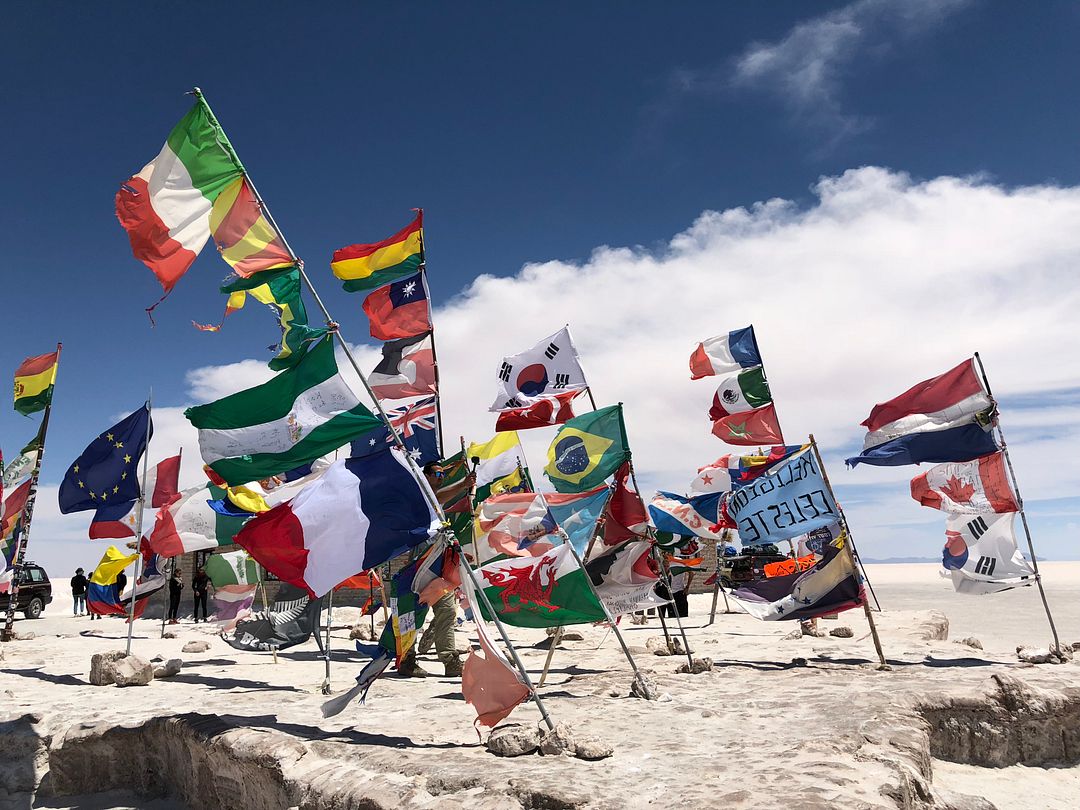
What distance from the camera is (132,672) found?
10.0 m

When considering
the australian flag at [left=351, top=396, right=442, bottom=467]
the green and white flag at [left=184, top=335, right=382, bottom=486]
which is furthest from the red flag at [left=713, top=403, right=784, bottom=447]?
the green and white flag at [left=184, top=335, right=382, bottom=486]

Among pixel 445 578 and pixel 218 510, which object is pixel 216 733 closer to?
pixel 445 578

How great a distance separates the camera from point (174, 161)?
20.4 ft

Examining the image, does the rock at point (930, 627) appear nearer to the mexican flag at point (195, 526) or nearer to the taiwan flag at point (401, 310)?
the taiwan flag at point (401, 310)

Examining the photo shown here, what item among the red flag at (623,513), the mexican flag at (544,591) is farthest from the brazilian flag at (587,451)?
the mexican flag at (544,591)

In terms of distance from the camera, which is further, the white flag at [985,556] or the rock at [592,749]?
the white flag at [985,556]

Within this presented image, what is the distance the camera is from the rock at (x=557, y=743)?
528cm

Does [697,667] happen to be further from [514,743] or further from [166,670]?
[166,670]

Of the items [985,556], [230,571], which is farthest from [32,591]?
[985,556]

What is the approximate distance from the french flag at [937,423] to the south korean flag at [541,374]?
4.46 m

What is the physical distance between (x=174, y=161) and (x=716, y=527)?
1070 cm

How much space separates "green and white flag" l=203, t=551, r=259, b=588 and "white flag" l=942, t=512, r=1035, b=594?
11014mm

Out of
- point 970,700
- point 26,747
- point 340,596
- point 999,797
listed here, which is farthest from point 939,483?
point 340,596

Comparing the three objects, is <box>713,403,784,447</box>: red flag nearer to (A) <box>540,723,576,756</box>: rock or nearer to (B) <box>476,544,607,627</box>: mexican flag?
(B) <box>476,544,607,627</box>: mexican flag
